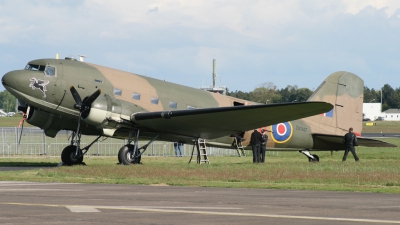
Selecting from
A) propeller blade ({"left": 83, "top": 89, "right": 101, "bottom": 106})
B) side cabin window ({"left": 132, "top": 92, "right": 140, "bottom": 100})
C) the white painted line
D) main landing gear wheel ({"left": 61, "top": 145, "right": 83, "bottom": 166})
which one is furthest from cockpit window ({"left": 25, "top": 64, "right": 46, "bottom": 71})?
the white painted line

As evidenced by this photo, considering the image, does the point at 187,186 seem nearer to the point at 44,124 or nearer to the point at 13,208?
the point at 13,208

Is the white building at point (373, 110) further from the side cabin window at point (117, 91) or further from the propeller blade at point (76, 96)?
the propeller blade at point (76, 96)

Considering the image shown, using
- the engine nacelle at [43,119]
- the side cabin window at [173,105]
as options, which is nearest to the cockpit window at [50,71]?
the engine nacelle at [43,119]

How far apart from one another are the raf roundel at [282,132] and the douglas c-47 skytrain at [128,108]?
163 cm

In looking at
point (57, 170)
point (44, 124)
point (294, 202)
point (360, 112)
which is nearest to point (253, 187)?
point (294, 202)

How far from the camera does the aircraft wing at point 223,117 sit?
89.5ft

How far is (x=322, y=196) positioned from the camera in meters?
15.2

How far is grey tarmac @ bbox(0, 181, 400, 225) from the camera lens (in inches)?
414

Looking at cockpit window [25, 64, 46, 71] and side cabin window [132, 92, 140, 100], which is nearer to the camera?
cockpit window [25, 64, 46, 71]

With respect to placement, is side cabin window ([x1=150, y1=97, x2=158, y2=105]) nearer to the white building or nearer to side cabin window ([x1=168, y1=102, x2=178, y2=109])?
side cabin window ([x1=168, y1=102, x2=178, y2=109])

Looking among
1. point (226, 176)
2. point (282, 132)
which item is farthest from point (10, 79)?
point (282, 132)

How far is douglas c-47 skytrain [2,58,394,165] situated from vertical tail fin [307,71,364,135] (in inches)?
137

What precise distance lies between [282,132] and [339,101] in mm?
3810

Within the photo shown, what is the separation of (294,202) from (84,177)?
37.6 feet
